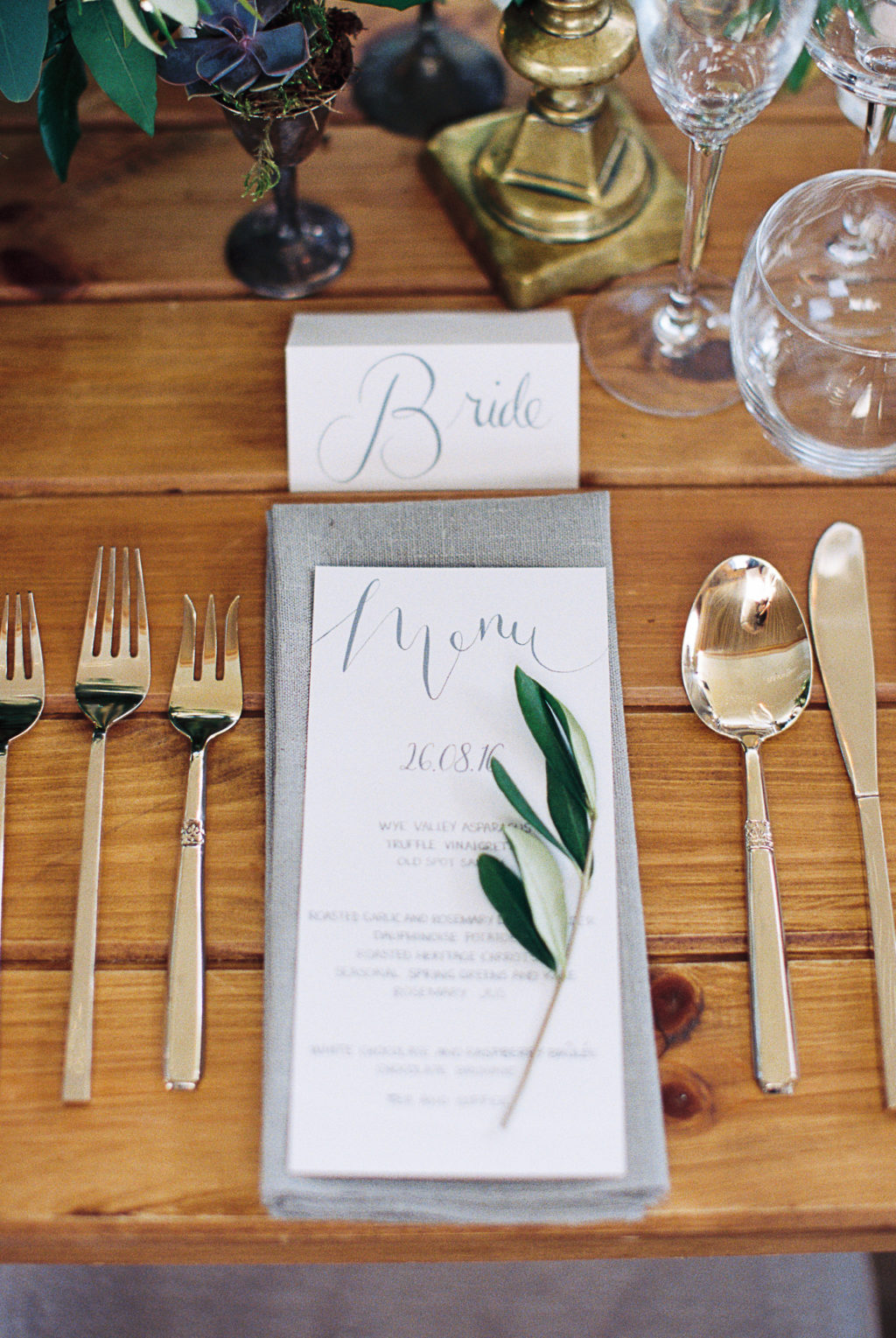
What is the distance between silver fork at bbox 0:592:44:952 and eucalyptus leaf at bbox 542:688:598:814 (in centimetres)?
31

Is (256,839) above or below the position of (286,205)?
below

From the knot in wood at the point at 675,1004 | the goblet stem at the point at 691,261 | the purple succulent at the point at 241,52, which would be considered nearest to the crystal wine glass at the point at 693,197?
the goblet stem at the point at 691,261

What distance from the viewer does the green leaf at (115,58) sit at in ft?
2.20

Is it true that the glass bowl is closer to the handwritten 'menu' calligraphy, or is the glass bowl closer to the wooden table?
the wooden table

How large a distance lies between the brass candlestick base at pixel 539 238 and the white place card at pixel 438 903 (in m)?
0.27

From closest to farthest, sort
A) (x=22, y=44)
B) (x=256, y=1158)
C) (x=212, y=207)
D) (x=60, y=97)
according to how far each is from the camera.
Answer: (x=256, y=1158) → (x=22, y=44) → (x=60, y=97) → (x=212, y=207)

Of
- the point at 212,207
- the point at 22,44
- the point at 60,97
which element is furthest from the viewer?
the point at 212,207

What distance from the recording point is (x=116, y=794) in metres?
0.64

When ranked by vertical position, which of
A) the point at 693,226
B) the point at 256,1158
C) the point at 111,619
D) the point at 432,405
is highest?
the point at 693,226

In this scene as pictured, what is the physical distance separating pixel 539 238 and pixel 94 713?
19.5 inches

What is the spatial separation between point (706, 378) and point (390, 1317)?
29.6 inches

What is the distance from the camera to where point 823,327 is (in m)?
0.73

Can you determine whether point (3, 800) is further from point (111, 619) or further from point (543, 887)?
point (543, 887)

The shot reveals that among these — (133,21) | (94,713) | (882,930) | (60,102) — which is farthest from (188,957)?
(60,102)
